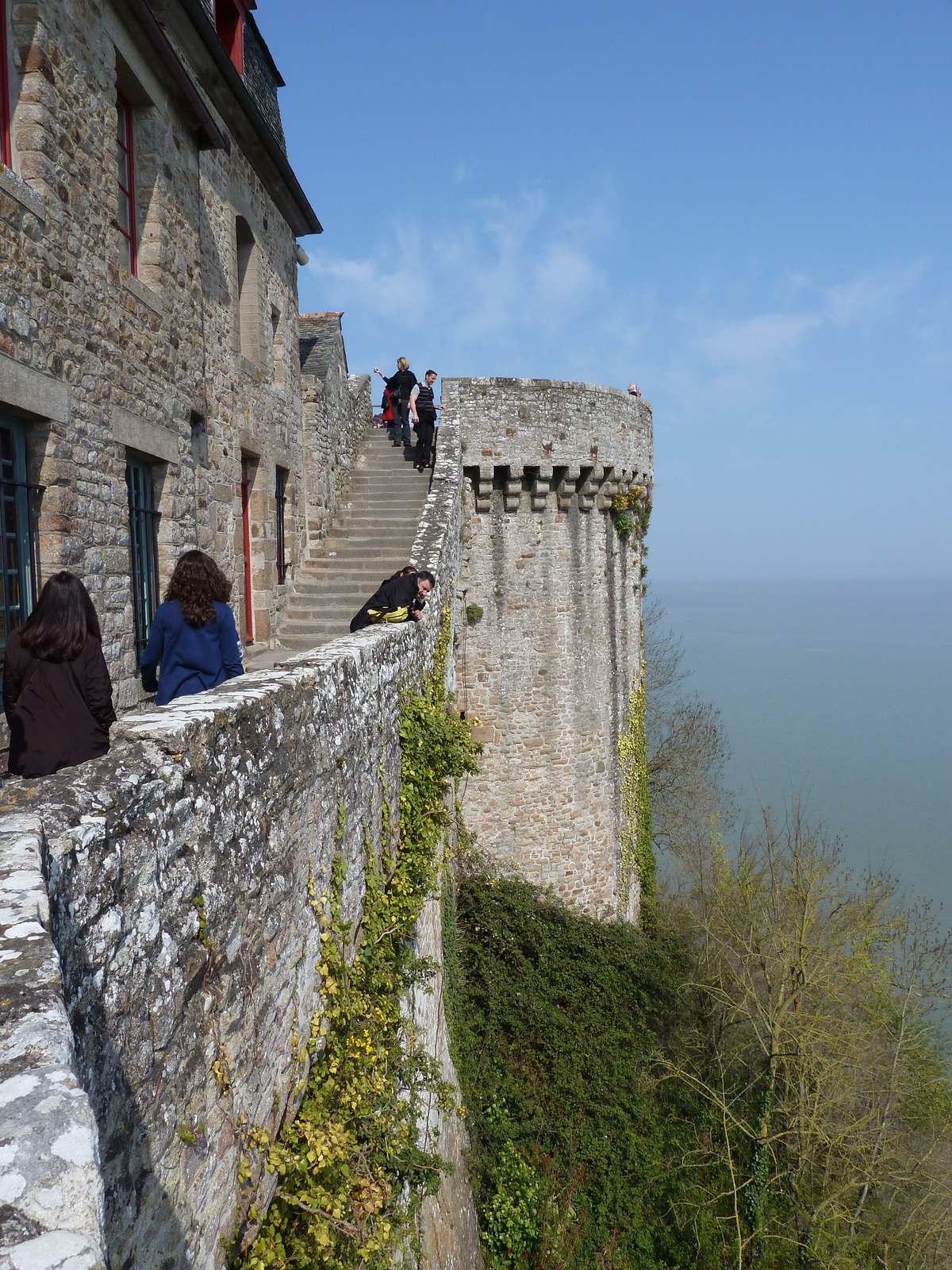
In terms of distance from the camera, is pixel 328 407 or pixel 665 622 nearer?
pixel 328 407

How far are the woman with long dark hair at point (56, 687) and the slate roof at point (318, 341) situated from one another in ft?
30.5

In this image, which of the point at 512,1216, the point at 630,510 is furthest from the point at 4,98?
the point at 512,1216

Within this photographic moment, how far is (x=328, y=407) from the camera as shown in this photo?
42.5 feet

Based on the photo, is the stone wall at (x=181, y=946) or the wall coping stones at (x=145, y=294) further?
the wall coping stones at (x=145, y=294)

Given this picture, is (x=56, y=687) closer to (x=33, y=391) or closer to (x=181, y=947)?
(x=181, y=947)

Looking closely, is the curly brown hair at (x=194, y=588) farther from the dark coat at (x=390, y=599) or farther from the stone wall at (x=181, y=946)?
the dark coat at (x=390, y=599)

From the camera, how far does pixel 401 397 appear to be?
577 inches

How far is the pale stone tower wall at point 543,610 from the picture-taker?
1300cm

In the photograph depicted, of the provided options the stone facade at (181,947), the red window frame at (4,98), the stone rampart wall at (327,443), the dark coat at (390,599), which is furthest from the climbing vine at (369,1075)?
the stone rampart wall at (327,443)

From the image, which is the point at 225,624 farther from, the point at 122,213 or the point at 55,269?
the point at 122,213

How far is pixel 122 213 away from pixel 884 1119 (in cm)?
1622

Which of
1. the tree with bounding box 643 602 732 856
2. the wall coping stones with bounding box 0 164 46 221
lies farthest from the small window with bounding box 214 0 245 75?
the tree with bounding box 643 602 732 856

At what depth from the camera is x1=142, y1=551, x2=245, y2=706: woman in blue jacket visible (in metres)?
4.73

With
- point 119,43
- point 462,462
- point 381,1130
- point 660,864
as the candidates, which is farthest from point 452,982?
point 660,864
